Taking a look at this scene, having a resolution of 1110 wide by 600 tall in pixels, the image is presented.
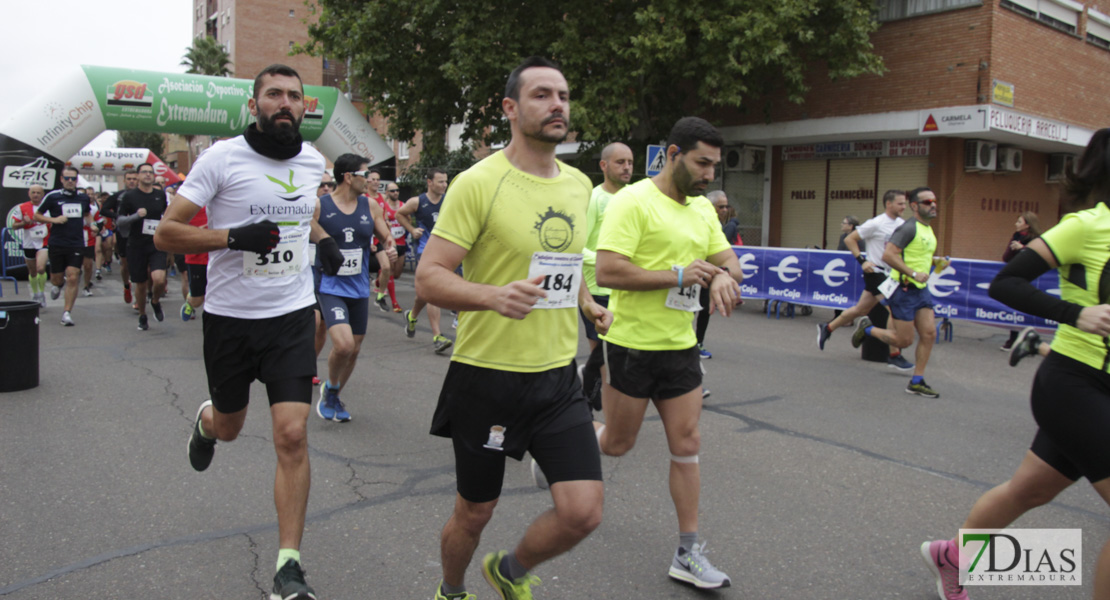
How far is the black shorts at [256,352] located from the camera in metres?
3.49

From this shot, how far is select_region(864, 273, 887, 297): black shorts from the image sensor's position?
9391 millimetres

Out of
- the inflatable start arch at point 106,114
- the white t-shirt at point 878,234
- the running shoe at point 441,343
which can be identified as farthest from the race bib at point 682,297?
the inflatable start arch at point 106,114

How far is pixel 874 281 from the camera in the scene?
943 cm

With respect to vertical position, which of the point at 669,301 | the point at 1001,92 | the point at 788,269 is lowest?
the point at 788,269

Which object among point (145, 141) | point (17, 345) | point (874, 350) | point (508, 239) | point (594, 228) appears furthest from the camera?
point (145, 141)

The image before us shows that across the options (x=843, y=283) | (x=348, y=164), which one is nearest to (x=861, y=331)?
(x=843, y=283)

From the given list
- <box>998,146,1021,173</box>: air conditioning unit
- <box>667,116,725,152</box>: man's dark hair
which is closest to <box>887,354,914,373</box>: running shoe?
<box>667,116,725,152</box>: man's dark hair

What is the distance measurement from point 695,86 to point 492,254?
19363 millimetres

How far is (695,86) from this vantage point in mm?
20938

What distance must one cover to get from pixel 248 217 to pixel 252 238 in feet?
0.96

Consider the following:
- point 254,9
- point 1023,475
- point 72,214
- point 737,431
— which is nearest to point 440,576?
point 1023,475

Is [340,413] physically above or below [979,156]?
below

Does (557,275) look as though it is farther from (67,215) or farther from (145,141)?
(145,141)

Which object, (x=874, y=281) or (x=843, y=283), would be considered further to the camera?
(x=843, y=283)
